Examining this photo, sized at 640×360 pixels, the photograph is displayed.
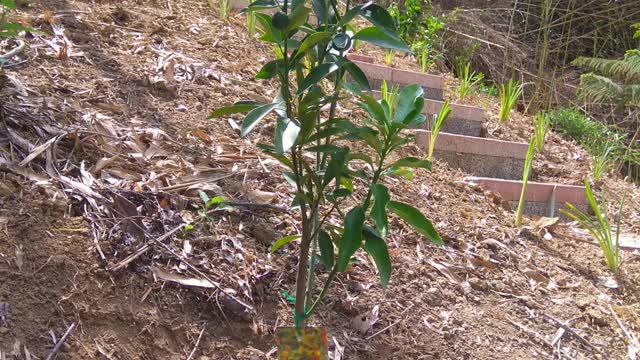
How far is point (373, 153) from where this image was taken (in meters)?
2.67

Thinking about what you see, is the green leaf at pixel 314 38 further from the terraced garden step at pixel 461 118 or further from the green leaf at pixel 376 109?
the terraced garden step at pixel 461 118

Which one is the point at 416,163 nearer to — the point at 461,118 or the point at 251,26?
the point at 251,26

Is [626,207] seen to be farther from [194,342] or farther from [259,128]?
[194,342]

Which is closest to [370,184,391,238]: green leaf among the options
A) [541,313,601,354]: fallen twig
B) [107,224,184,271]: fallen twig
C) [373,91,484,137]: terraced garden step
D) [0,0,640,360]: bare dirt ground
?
[0,0,640,360]: bare dirt ground

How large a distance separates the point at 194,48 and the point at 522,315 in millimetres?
1711

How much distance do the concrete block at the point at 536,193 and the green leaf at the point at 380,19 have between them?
1.83m

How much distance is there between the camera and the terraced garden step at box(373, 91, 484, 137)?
359 centimetres

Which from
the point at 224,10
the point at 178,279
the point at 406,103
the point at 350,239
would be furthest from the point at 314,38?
the point at 224,10

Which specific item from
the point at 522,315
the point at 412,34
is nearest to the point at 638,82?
the point at 412,34

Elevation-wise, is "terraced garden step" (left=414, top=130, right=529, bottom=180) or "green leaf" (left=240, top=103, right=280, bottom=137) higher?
"green leaf" (left=240, top=103, right=280, bottom=137)

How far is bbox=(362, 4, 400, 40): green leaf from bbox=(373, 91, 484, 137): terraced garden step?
7.63 ft

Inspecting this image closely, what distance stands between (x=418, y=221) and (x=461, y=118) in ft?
8.12

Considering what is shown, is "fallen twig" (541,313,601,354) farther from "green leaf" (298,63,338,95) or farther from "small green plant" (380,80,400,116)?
"green leaf" (298,63,338,95)

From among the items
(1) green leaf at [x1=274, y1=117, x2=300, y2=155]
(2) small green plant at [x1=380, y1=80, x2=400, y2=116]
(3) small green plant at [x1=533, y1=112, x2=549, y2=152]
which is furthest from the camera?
(3) small green plant at [x1=533, y1=112, x2=549, y2=152]
